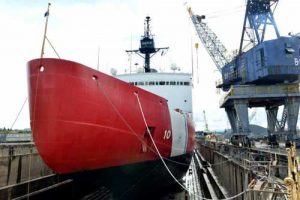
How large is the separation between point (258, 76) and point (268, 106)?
888cm

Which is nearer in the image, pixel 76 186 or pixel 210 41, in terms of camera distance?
pixel 76 186

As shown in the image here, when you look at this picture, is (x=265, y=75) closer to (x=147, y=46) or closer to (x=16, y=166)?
(x=147, y=46)

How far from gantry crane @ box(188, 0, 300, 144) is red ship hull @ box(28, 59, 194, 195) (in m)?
22.6

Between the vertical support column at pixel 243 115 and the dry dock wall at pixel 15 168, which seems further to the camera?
the vertical support column at pixel 243 115

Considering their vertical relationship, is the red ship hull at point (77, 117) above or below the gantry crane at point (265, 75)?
below

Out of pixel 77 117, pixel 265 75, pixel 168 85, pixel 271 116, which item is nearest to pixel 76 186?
pixel 77 117

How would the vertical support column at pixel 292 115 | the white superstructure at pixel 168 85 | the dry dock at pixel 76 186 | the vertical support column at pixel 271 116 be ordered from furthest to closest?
the vertical support column at pixel 271 116, the vertical support column at pixel 292 115, the white superstructure at pixel 168 85, the dry dock at pixel 76 186

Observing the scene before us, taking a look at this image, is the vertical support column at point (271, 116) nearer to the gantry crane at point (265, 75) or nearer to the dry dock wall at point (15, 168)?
the gantry crane at point (265, 75)

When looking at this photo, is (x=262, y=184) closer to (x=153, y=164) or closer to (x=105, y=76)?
(x=153, y=164)

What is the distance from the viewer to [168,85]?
1758cm

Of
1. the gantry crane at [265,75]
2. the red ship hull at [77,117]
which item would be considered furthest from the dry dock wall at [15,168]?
the gantry crane at [265,75]

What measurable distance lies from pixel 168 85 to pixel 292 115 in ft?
56.9

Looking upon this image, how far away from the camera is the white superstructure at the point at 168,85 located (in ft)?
56.7

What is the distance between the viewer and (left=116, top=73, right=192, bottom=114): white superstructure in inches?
680
